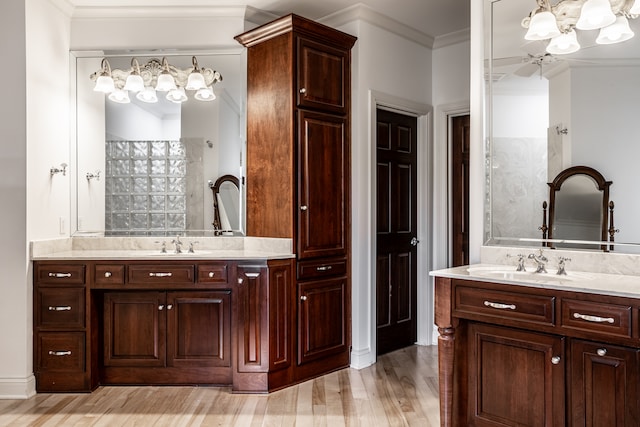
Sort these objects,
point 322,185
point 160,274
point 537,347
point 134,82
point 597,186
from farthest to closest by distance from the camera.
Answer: point 134,82 → point 322,185 → point 160,274 → point 597,186 → point 537,347

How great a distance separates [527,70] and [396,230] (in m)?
1.78

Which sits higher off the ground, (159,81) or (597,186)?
(159,81)

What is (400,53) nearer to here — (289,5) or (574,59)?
(289,5)

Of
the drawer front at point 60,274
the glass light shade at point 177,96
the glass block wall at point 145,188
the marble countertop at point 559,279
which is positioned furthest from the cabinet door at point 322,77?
the drawer front at point 60,274

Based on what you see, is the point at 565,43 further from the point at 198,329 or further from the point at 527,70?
the point at 198,329

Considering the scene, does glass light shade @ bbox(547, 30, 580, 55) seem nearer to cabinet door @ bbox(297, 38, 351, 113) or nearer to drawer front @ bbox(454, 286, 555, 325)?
drawer front @ bbox(454, 286, 555, 325)

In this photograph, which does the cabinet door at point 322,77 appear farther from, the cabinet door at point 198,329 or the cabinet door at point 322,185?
the cabinet door at point 198,329

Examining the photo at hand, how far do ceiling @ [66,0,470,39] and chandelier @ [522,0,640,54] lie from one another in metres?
1.27

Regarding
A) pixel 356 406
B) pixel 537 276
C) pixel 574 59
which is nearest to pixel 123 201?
pixel 356 406

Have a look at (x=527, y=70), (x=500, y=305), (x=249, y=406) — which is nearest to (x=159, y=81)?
(x=249, y=406)

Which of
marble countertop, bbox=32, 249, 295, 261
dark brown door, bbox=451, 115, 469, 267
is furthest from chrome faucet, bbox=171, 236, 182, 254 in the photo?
dark brown door, bbox=451, 115, 469, 267

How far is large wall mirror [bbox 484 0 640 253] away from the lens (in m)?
2.31

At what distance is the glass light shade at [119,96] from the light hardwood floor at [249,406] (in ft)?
6.94

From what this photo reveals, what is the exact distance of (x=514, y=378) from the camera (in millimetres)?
2229
